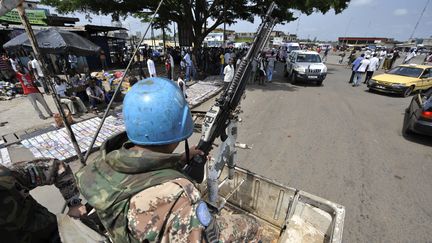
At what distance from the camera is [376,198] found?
11.3 ft

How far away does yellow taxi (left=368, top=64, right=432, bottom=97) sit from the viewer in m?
9.39

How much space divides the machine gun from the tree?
28.1 ft

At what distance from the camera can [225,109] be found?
235 centimetres

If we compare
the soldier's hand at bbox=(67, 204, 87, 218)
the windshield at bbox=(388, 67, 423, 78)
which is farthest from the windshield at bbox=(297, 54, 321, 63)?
the soldier's hand at bbox=(67, 204, 87, 218)

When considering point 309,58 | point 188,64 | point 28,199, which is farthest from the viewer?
point 309,58

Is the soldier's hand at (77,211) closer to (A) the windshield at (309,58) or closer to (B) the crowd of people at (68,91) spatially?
(B) the crowd of people at (68,91)

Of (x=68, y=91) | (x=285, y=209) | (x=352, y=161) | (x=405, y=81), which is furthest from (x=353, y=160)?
(x=68, y=91)

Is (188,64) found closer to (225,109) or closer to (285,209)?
(225,109)

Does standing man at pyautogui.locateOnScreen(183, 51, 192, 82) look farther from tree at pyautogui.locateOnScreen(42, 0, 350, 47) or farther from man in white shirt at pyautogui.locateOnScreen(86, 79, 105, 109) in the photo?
man in white shirt at pyautogui.locateOnScreen(86, 79, 105, 109)

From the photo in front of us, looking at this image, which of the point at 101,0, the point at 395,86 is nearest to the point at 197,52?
the point at 101,0

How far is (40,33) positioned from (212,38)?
3739 centimetres

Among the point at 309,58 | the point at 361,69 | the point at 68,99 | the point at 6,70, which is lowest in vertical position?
the point at 6,70

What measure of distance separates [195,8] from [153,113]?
14.6 metres

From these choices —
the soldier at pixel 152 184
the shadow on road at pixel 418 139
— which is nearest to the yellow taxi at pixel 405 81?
the shadow on road at pixel 418 139
